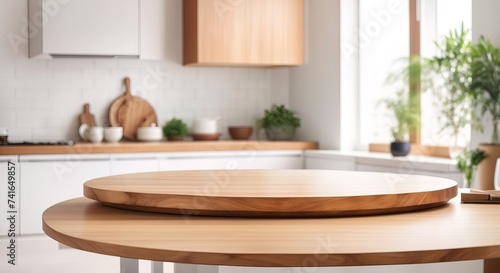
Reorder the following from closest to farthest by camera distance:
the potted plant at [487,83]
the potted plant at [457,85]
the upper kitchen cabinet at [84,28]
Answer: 1. the potted plant at [487,83]
2. the potted plant at [457,85]
3. the upper kitchen cabinet at [84,28]

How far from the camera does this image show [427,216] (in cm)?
230

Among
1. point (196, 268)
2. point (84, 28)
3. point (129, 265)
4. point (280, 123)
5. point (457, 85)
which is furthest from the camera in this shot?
point (280, 123)

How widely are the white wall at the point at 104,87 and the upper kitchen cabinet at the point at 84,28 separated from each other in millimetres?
179

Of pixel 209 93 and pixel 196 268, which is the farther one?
pixel 209 93

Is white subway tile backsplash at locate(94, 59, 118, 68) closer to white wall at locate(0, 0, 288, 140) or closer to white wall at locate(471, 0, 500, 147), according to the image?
white wall at locate(0, 0, 288, 140)

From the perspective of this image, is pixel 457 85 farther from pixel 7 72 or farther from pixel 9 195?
pixel 7 72

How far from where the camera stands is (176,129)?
5.99 metres

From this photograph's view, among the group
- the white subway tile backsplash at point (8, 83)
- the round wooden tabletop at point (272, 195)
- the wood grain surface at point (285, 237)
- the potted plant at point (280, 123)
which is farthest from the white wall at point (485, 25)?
the white subway tile backsplash at point (8, 83)

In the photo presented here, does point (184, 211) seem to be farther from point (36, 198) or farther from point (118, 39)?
point (118, 39)

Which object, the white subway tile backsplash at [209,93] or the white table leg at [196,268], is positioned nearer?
the white table leg at [196,268]

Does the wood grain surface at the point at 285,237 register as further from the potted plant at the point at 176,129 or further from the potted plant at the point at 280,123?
the potted plant at the point at 280,123

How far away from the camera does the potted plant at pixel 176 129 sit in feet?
19.6

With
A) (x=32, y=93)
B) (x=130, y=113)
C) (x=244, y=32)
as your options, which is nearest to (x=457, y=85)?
(x=244, y=32)

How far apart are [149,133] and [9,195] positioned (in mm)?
1294
